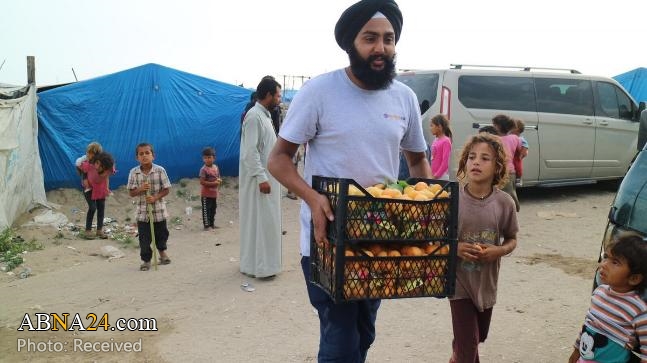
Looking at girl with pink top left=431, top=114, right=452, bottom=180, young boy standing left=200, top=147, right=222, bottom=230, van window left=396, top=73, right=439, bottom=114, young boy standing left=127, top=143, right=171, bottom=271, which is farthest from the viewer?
van window left=396, top=73, right=439, bottom=114

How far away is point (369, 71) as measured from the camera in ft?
8.14

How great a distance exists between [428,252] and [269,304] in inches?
122

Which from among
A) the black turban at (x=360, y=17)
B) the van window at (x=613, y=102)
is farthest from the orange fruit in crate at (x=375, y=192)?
the van window at (x=613, y=102)

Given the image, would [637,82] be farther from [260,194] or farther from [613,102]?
[260,194]

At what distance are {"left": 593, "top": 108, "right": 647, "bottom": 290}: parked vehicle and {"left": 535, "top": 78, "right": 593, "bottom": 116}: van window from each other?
743 centimetres

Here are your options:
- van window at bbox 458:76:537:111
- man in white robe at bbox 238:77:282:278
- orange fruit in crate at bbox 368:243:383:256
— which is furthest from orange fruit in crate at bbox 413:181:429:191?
van window at bbox 458:76:537:111

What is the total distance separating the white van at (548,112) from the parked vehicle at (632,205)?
6046 millimetres

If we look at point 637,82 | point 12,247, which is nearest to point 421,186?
point 12,247

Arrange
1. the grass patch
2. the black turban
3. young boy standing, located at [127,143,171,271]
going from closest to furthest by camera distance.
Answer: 1. the black turban
2. young boy standing, located at [127,143,171,271]
3. the grass patch

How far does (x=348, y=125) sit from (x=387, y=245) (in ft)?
2.01

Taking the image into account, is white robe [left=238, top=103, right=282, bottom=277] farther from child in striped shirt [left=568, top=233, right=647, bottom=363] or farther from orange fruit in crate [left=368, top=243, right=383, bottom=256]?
child in striped shirt [left=568, top=233, right=647, bottom=363]

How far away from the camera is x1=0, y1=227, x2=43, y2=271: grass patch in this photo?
653 cm

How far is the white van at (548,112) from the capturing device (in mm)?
9328

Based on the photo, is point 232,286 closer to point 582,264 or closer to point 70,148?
point 582,264
